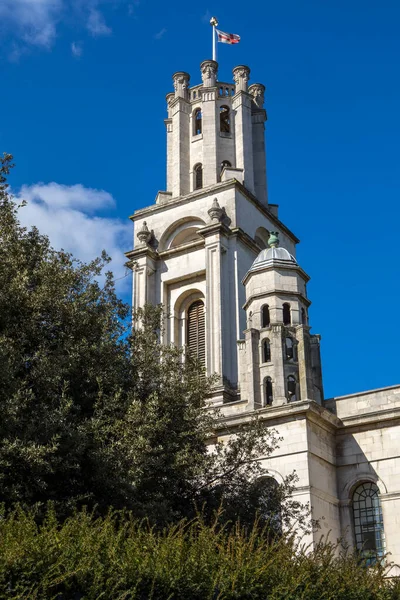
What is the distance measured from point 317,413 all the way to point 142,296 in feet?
46.1

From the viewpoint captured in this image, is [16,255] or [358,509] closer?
[16,255]

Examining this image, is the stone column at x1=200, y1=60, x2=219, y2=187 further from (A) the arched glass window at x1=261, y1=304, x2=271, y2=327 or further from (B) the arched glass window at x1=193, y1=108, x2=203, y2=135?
(A) the arched glass window at x1=261, y1=304, x2=271, y2=327

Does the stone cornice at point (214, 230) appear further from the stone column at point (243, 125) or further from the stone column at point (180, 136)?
the stone column at point (180, 136)

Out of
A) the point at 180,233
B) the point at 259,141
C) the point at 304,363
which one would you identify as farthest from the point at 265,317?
the point at 259,141

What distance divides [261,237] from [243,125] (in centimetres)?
577

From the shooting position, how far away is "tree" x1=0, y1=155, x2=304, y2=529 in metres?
17.0

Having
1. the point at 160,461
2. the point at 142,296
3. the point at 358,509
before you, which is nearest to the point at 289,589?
the point at 160,461

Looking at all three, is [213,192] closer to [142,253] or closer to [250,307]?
[142,253]

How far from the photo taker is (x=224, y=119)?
137 feet

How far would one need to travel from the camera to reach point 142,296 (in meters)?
37.0

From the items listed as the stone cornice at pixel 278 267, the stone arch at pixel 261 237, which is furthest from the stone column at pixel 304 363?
the stone arch at pixel 261 237

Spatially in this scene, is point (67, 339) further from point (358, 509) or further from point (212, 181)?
point (212, 181)

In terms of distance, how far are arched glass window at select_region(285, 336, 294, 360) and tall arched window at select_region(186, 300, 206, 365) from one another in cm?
850

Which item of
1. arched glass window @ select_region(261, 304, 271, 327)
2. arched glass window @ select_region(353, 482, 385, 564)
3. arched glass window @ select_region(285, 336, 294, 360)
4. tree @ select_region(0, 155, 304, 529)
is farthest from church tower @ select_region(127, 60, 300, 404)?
tree @ select_region(0, 155, 304, 529)
